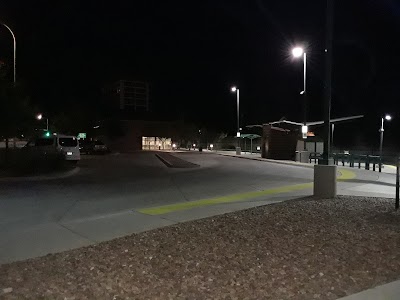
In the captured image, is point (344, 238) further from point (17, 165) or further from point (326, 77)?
point (17, 165)

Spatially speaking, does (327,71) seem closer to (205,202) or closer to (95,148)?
(205,202)

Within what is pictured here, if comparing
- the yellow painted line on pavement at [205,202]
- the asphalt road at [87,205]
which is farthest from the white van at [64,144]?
the yellow painted line on pavement at [205,202]

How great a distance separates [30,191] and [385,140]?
66241mm

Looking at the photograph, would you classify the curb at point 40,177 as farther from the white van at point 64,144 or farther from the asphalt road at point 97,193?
the white van at point 64,144

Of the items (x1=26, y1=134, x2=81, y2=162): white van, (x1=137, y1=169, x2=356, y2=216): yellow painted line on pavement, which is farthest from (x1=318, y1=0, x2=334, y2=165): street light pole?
(x1=26, y1=134, x2=81, y2=162): white van

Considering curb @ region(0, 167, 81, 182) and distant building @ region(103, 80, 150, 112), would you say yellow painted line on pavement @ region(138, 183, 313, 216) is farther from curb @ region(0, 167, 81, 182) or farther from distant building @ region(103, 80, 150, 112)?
distant building @ region(103, 80, 150, 112)

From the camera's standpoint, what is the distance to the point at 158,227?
8680mm

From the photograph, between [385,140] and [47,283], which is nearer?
[47,283]

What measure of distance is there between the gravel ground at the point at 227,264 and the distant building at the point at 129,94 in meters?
154

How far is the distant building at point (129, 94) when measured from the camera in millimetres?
161625

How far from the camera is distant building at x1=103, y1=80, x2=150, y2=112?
16162 centimetres

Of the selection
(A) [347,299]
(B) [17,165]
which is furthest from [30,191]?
(A) [347,299]

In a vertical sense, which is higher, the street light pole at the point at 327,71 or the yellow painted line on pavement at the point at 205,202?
the street light pole at the point at 327,71

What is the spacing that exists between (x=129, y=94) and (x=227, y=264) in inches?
6431
